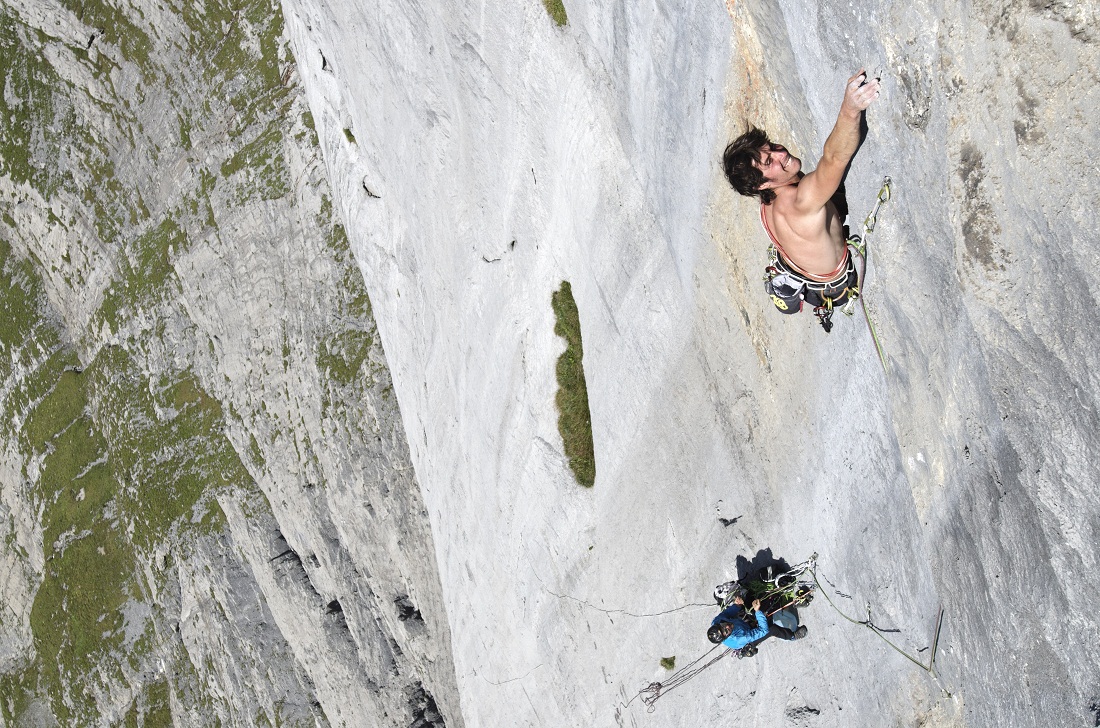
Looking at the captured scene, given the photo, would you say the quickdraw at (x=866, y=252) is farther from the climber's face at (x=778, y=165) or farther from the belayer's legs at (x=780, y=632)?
the belayer's legs at (x=780, y=632)

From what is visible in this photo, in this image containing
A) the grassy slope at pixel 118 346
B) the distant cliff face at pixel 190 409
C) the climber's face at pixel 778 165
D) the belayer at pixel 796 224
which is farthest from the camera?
the grassy slope at pixel 118 346

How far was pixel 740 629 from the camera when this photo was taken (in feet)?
32.4

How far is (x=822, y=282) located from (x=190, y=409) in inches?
664

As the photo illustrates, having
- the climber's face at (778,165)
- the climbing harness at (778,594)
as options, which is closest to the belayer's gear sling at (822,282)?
the climber's face at (778,165)

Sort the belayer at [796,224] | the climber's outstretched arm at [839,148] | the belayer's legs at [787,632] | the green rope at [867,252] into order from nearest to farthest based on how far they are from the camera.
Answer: the climber's outstretched arm at [839,148]
the green rope at [867,252]
the belayer at [796,224]
the belayer's legs at [787,632]

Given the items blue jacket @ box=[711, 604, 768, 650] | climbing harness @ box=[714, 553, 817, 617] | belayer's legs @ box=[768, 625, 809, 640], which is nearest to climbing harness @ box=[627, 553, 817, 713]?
climbing harness @ box=[714, 553, 817, 617]

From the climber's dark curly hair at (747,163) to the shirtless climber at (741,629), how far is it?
15.8ft

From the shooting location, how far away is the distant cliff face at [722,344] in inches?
201

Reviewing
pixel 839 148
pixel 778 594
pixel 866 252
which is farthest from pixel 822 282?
pixel 778 594

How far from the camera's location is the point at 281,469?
60.4 feet

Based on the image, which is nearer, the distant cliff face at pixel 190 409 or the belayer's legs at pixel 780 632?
the belayer's legs at pixel 780 632

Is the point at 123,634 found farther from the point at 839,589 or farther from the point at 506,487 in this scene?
the point at 839,589

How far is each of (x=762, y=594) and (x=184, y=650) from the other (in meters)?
15.8

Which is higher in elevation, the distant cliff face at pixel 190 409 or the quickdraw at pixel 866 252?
the distant cliff face at pixel 190 409
